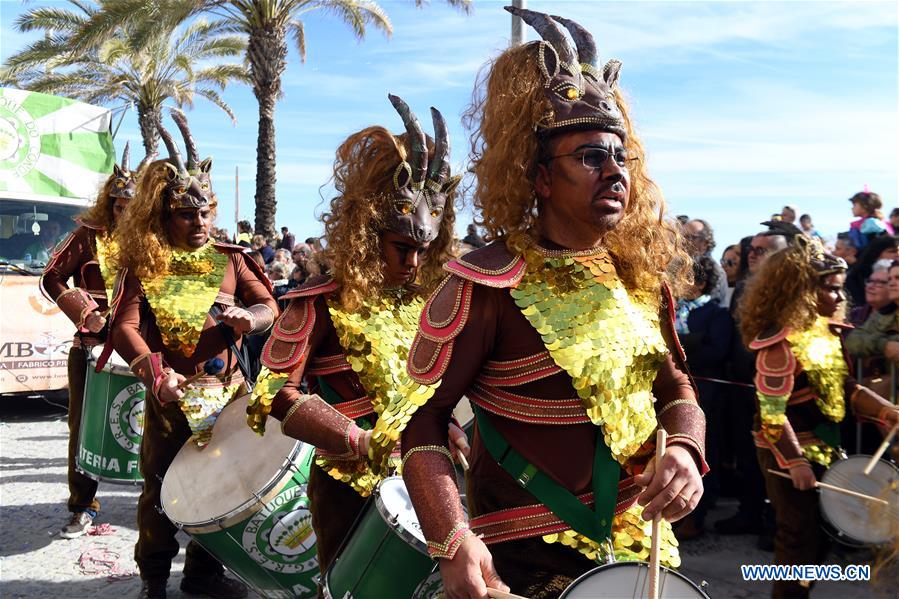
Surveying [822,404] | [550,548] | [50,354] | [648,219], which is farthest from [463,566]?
[50,354]

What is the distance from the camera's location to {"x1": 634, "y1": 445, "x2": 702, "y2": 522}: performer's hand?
2104 mm

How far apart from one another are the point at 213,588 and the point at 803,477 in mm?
3600

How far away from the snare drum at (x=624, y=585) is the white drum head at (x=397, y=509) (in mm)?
889

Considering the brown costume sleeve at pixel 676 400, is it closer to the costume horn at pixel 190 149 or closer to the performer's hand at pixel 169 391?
the performer's hand at pixel 169 391

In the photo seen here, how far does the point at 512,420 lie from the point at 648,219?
0.84 metres

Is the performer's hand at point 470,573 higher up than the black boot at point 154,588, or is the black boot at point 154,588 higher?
the performer's hand at point 470,573

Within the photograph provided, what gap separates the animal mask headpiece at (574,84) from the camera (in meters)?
2.40

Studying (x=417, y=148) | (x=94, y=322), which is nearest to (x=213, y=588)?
(x=94, y=322)

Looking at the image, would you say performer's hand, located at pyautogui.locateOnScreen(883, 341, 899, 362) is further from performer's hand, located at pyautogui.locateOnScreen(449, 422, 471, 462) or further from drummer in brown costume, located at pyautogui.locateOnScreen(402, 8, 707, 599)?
drummer in brown costume, located at pyautogui.locateOnScreen(402, 8, 707, 599)

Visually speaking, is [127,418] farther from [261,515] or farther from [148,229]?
[261,515]

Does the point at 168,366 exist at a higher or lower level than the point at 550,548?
lower

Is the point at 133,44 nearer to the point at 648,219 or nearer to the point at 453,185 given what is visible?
the point at 453,185

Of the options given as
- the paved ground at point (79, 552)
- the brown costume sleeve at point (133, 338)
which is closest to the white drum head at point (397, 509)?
the brown costume sleeve at point (133, 338)

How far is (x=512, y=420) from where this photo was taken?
2338mm
